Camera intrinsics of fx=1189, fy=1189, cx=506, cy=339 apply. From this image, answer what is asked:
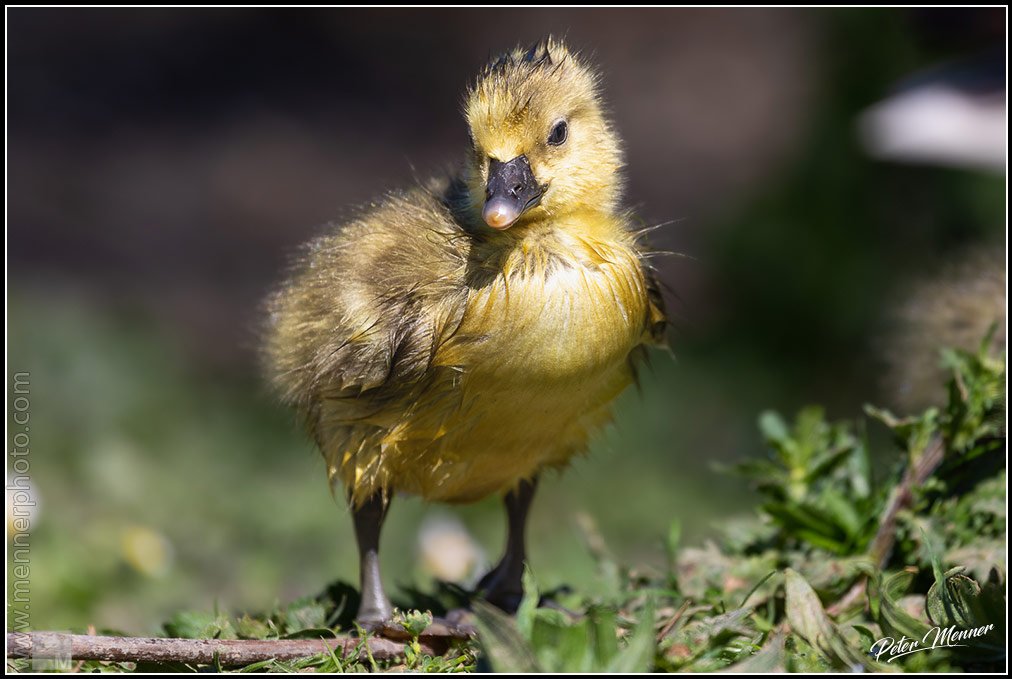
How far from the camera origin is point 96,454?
13.9 feet

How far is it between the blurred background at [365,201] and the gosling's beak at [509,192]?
1.16 feet

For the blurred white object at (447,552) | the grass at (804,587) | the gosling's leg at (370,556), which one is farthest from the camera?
the blurred white object at (447,552)

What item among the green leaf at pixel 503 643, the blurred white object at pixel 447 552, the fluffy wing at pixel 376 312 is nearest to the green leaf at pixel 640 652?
the green leaf at pixel 503 643

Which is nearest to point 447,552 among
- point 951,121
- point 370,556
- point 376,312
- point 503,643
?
point 370,556

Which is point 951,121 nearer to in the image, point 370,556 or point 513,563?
point 513,563

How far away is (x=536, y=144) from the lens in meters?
2.15

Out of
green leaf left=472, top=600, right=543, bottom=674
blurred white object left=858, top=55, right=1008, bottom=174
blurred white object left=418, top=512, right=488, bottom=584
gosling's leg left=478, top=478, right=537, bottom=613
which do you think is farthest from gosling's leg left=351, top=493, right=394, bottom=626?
blurred white object left=858, top=55, right=1008, bottom=174

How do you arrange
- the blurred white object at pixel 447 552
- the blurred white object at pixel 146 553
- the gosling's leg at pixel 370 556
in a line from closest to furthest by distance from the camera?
the gosling's leg at pixel 370 556 < the blurred white object at pixel 146 553 < the blurred white object at pixel 447 552

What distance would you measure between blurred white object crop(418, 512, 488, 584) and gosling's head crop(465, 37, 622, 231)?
4.63 feet

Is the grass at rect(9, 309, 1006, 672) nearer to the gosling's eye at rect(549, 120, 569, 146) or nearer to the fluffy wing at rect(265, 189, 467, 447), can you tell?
the fluffy wing at rect(265, 189, 467, 447)

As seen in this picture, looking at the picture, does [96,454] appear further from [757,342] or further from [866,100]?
[866,100]

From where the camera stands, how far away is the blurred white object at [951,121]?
3611mm
